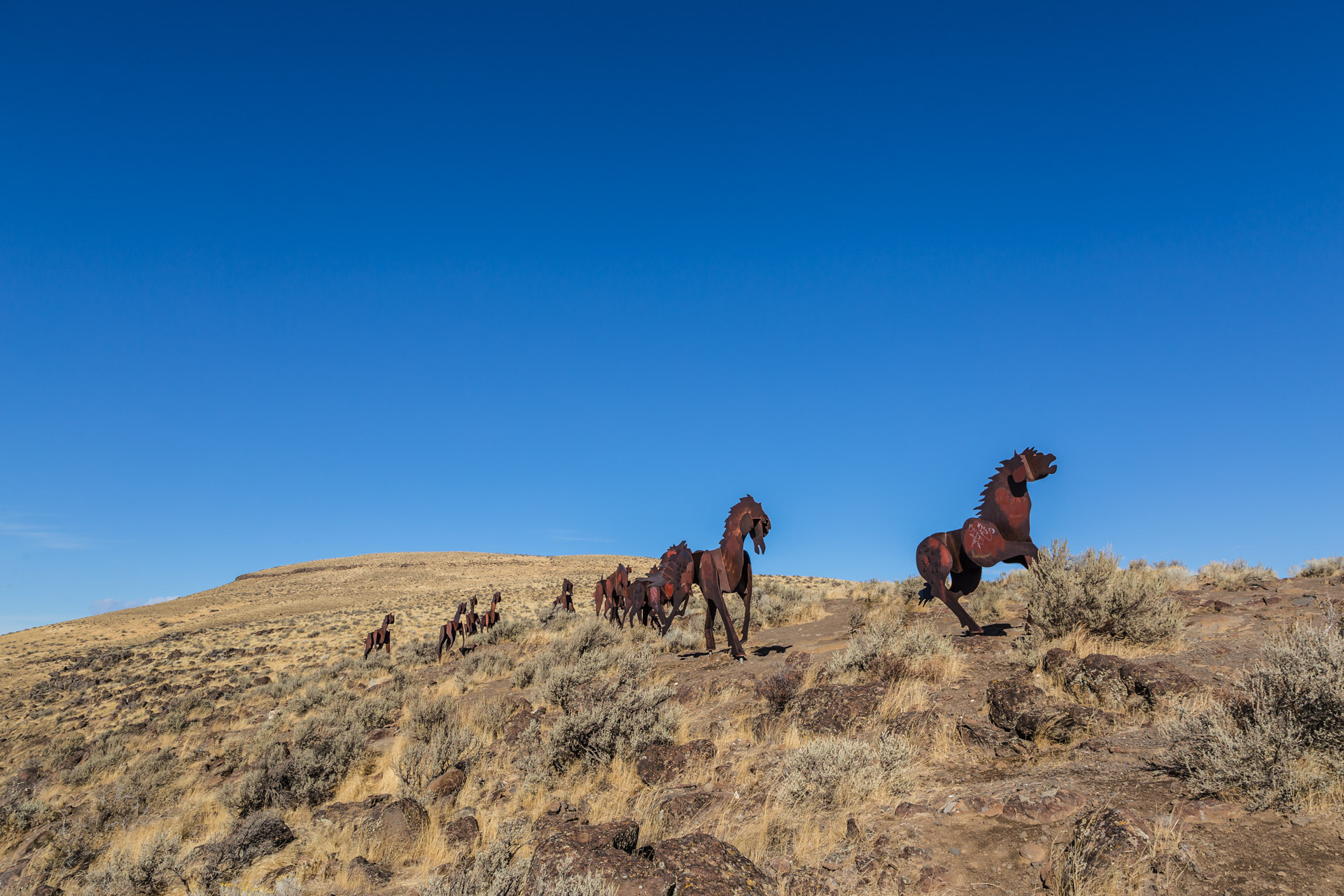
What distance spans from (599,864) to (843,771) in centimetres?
255

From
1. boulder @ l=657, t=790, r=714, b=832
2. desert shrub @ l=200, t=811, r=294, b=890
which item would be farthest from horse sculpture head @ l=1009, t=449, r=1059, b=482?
desert shrub @ l=200, t=811, r=294, b=890

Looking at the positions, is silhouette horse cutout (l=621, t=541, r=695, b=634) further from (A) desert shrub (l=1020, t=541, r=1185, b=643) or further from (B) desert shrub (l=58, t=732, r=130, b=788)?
(B) desert shrub (l=58, t=732, r=130, b=788)

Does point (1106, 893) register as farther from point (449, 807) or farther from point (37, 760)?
point (37, 760)

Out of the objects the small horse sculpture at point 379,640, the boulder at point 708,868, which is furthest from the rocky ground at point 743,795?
the small horse sculpture at point 379,640

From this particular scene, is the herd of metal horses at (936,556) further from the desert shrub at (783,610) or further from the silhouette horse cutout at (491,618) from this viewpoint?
the silhouette horse cutout at (491,618)

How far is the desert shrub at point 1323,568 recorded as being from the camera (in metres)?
15.4

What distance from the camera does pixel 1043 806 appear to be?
5.01 meters

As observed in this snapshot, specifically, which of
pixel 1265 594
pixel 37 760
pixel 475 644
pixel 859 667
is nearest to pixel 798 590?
pixel 475 644

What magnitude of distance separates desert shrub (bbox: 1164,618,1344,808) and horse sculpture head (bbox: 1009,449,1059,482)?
5796 mm

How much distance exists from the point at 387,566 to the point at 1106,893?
10073cm

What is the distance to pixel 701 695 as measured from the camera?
10.5 meters

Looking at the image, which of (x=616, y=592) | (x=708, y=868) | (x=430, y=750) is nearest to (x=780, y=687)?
(x=708, y=868)

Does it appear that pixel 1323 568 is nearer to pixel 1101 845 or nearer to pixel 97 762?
pixel 1101 845

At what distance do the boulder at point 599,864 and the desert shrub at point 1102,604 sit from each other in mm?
6996
